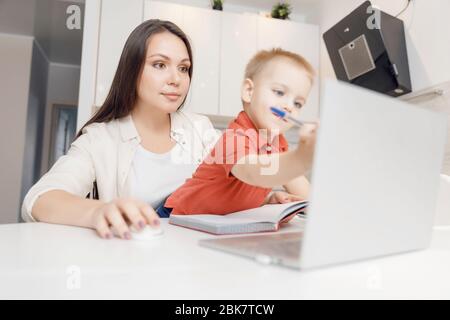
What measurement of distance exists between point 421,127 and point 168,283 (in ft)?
1.25

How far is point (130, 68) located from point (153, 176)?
359 millimetres

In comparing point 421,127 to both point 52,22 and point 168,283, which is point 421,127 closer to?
point 168,283

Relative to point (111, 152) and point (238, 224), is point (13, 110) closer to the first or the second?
point (111, 152)

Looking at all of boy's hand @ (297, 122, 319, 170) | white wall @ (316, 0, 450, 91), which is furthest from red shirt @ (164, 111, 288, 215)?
white wall @ (316, 0, 450, 91)

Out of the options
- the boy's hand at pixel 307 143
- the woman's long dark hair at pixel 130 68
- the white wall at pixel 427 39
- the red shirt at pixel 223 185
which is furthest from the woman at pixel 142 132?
the white wall at pixel 427 39

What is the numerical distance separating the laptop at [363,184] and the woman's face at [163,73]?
73 cm

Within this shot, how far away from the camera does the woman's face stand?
1153mm

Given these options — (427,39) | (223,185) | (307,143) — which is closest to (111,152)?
(223,185)

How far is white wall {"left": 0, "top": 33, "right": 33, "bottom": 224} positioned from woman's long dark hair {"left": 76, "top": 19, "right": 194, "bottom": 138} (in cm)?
401

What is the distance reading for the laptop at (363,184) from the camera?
1.22 ft

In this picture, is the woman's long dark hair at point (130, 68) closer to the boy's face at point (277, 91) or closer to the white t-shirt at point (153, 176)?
the white t-shirt at point (153, 176)

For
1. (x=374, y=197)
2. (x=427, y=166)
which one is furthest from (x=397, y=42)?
(x=374, y=197)

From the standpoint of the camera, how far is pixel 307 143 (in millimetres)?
449

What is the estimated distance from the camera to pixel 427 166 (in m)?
0.52
